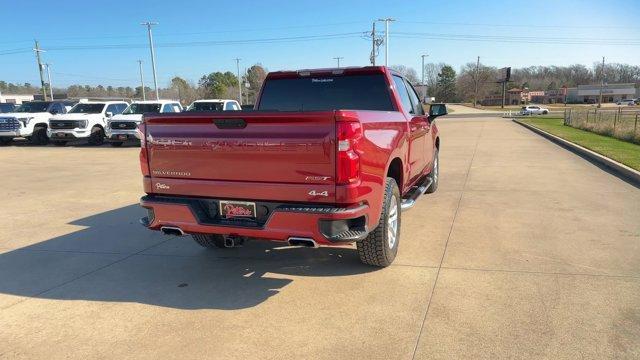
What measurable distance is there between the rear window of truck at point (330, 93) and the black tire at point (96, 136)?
1670cm

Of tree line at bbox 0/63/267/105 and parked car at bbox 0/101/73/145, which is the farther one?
tree line at bbox 0/63/267/105

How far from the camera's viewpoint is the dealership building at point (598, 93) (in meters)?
127

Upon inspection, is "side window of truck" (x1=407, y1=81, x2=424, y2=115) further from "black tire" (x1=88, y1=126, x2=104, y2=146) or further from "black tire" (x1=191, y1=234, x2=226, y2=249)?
"black tire" (x1=88, y1=126, x2=104, y2=146)

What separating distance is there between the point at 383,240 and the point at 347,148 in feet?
4.04

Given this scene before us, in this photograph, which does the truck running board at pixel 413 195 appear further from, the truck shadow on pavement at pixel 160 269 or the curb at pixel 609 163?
the curb at pixel 609 163

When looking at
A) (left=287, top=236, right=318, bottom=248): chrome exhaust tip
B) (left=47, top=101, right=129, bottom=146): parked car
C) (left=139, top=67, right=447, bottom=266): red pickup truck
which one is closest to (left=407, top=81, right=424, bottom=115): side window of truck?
(left=139, top=67, right=447, bottom=266): red pickup truck

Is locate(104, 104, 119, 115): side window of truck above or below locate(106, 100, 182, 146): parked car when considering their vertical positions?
above

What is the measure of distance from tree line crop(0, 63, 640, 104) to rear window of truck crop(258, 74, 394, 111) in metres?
68.9

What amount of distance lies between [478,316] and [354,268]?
1413mm

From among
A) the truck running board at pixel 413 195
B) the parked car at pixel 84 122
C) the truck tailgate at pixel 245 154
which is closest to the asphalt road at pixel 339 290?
the truck running board at pixel 413 195

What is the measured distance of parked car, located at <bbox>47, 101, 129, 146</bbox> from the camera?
19109mm

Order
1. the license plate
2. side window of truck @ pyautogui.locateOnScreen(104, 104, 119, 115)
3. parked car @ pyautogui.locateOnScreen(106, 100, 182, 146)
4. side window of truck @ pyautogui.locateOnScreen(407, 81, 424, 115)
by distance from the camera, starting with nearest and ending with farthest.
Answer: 1. the license plate
2. side window of truck @ pyautogui.locateOnScreen(407, 81, 424, 115)
3. parked car @ pyautogui.locateOnScreen(106, 100, 182, 146)
4. side window of truck @ pyautogui.locateOnScreen(104, 104, 119, 115)

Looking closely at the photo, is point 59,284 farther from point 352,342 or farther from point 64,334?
point 352,342

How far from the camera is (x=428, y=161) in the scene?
705cm
